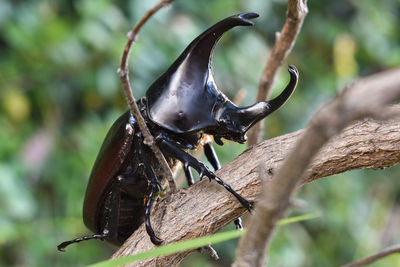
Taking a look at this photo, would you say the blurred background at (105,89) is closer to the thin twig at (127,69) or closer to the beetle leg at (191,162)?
the beetle leg at (191,162)

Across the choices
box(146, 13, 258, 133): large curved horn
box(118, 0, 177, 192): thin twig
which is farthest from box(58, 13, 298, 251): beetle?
box(118, 0, 177, 192): thin twig

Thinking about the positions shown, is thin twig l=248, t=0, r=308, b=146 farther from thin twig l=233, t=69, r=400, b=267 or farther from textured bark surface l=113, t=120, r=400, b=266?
thin twig l=233, t=69, r=400, b=267

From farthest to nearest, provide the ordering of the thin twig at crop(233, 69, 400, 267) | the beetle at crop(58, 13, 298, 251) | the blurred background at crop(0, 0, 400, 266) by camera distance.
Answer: the blurred background at crop(0, 0, 400, 266) → the beetle at crop(58, 13, 298, 251) → the thin twig at crop(233, 69, 400, 267)

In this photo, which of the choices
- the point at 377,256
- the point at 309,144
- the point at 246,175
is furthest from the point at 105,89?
the point at 309,144

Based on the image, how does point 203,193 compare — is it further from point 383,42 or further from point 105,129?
point 383,42

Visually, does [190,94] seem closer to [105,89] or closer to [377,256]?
[377,256]

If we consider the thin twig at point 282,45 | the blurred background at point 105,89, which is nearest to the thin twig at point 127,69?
the thin twig at point 282,45

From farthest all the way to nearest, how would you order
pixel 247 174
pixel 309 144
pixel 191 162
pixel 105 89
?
pixel 105 89 < pixel 191 162 < pixel 247 174 < pixel 309 144
